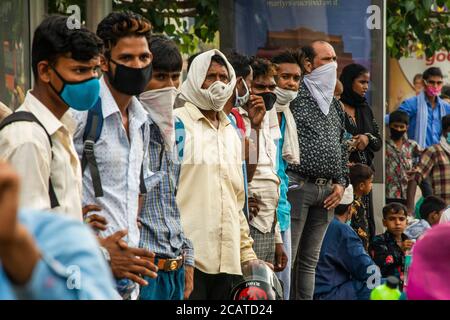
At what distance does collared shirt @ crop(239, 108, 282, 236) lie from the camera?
25.5 feet

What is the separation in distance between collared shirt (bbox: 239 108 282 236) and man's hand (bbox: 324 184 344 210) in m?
0.73

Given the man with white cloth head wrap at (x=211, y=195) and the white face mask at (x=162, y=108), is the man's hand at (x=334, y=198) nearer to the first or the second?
the man with white cloth head wrap at (x=211, y=195)

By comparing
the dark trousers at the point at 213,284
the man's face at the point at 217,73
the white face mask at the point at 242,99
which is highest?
the man's face at the point at 217,73

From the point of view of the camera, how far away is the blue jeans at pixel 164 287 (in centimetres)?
592

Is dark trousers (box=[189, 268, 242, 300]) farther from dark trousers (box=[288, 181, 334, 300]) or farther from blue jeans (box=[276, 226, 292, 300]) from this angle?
dark trousers (box=[288, 181, 334, 300])

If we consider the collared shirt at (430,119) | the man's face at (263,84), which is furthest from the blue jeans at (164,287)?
the collared shirt at (430,119)

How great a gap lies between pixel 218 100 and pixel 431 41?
695 cm

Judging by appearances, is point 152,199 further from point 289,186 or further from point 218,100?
point 289,186

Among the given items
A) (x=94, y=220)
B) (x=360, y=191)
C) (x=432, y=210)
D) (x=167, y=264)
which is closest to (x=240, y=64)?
(x=360, y=191)

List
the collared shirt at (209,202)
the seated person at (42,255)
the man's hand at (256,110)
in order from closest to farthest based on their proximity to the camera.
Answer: the seated person at (42,255), the collared shirt at (209,202), the man's hand at (256,110)

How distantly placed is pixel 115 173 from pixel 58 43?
678 mm

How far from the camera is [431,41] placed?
13.5 metres

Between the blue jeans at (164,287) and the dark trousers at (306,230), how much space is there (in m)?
2.57
